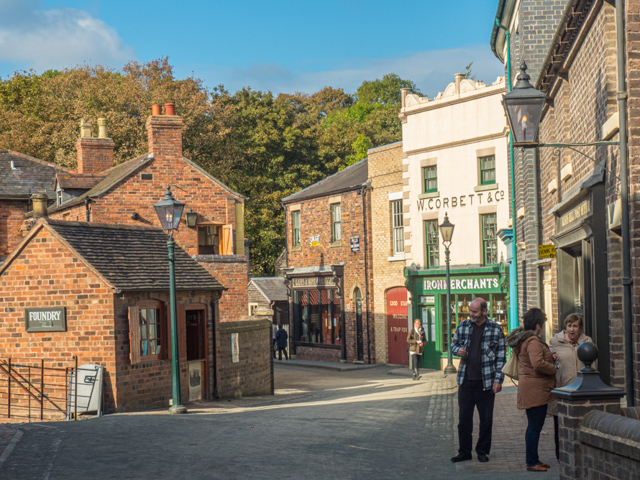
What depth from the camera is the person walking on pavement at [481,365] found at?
9.60m

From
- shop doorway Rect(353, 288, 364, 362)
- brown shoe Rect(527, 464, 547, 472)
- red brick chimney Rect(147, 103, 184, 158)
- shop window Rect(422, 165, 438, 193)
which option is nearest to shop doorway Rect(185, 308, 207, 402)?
red brick chimney Rect(147, 103, 184, 158)

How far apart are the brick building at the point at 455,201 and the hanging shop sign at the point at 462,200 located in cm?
3

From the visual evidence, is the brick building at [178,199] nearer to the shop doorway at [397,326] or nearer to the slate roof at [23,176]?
the slate roof at [23,176]

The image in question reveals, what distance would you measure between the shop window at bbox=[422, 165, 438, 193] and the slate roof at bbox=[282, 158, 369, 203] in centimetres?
346

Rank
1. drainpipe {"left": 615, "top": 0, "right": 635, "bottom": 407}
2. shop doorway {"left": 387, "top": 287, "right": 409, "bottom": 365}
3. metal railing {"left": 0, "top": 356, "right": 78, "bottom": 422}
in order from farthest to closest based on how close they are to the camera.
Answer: shop doorway {"left": 387, "top": 287, "right": 409, "bottom": 365} < metal railing {"left": 0, "top": 356, "right": 78, "bottom": 422} < drainpipe {"left": 615, "top": 0, "right": 635, "bottom": 407}

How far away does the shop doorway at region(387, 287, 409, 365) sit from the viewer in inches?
1298

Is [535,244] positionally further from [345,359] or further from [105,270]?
[345,359]

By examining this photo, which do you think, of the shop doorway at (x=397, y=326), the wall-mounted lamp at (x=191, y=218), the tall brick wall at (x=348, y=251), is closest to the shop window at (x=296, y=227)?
the tall brick wall at (x=348, y=251)

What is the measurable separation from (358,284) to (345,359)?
3.28 m

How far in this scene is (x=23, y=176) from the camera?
118 feet

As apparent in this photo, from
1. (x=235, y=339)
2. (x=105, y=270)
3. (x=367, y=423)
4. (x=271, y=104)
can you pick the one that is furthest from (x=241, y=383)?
(x=271, y=104)

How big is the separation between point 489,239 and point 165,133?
1220 cm

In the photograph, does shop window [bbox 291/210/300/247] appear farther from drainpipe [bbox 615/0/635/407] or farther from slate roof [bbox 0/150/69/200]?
drainpipe [bbox 615/0/635/407]

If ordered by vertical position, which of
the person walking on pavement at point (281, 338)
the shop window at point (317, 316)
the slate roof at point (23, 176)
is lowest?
the person walking on pavement at point (281, 338)
